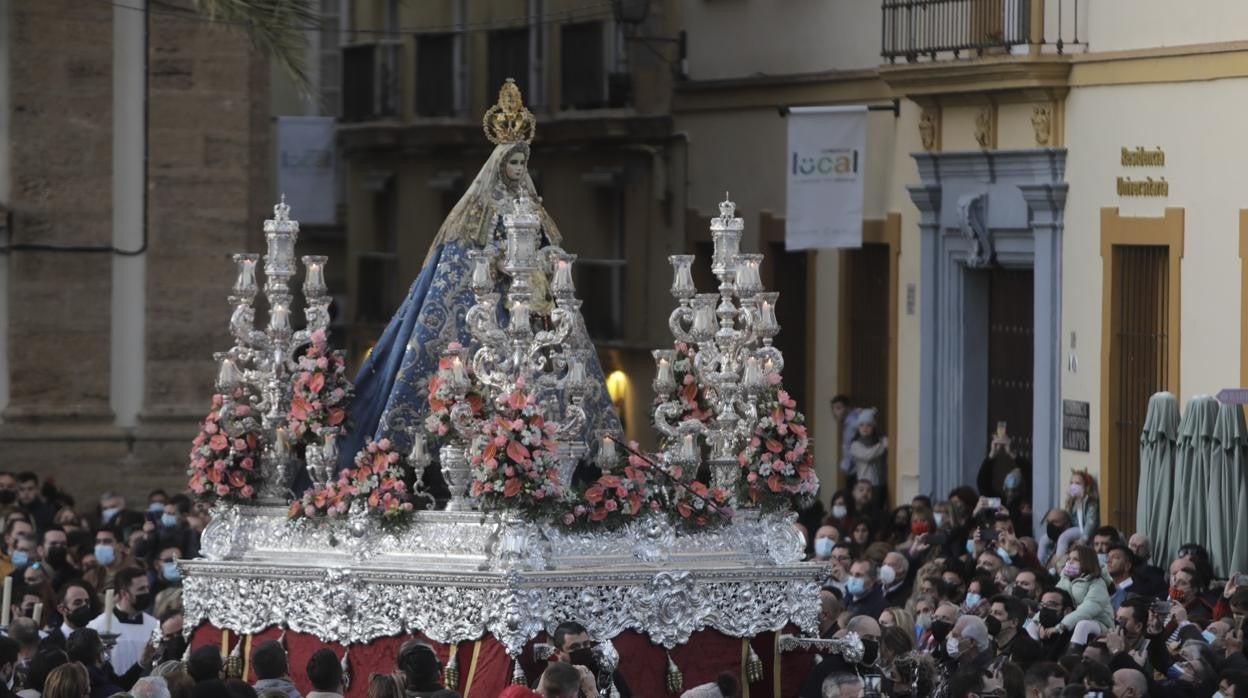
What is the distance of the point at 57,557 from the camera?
762 inches

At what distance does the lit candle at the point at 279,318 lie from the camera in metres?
16.3

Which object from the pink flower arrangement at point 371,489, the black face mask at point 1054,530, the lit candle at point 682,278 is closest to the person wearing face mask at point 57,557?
the pink flower arrangement at point 371,489


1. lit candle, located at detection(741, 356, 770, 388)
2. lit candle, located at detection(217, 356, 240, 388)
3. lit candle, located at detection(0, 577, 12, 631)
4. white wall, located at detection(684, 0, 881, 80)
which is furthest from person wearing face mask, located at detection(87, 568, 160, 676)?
white wall, located at detection(684, 0, 881, 80)

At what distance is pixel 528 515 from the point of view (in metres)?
15.1

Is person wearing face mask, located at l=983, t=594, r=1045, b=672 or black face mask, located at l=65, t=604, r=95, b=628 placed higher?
person wearing face mask, located at l=983, t=594, r=1045, b=672

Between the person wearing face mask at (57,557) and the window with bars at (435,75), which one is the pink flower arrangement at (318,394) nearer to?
the person wearing face mask at (57,557)

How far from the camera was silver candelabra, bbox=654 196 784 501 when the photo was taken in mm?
15750

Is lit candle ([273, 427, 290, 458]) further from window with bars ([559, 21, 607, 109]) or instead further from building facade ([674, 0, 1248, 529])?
window with bars ([559, 21, 607, 109])

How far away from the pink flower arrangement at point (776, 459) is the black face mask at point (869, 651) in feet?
3.50

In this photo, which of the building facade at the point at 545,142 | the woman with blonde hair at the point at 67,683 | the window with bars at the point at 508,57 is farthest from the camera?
the window with bars at the point at 508,57

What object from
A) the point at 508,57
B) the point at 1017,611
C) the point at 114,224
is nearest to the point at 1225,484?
the point at 1017,611

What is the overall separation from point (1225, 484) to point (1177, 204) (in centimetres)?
342

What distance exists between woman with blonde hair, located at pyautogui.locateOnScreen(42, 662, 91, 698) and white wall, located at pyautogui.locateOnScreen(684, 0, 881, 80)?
1438cm

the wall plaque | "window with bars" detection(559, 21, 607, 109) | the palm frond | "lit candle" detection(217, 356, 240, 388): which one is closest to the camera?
"lit candle" detection(217, 356, 240, 388)
